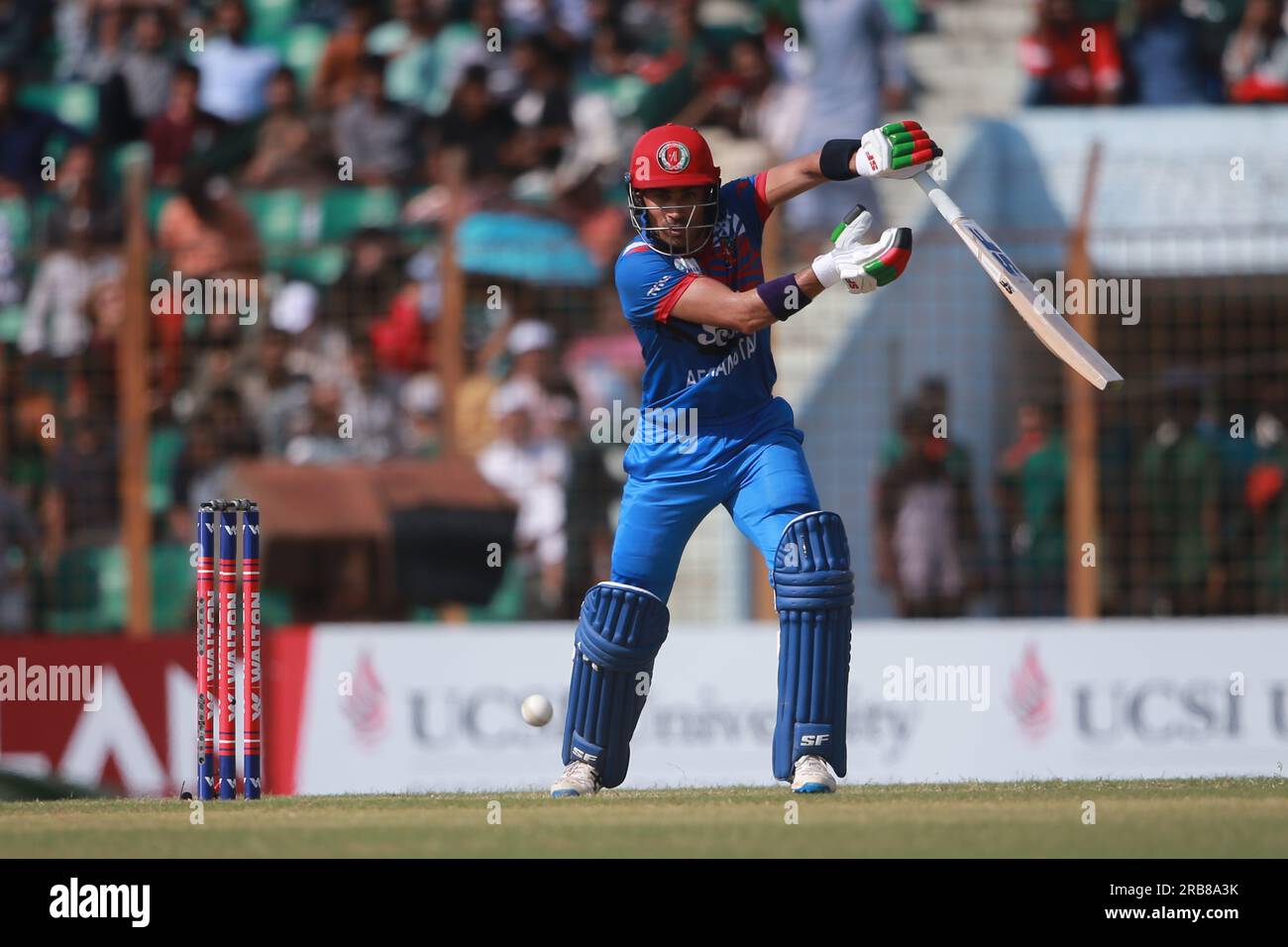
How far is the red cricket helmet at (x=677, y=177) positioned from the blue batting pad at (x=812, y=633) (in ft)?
3.47

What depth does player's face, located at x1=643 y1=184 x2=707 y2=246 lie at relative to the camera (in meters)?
7.21

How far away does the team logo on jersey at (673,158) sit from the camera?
23.5ft

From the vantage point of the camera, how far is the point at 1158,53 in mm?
15391

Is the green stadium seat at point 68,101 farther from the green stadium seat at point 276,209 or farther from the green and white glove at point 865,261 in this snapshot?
the green and white glove at point 865,261

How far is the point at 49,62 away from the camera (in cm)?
1706

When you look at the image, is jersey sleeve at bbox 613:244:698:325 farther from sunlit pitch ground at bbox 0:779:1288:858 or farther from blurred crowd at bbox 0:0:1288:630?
blurred crowd at bbox 0:0:1288:630

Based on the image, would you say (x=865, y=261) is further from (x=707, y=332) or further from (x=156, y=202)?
(x=156, y=202)

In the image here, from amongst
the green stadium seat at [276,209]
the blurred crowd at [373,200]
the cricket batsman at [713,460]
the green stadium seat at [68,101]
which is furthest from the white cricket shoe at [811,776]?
the green stadium seat at [68,101]

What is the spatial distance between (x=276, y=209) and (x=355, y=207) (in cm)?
58

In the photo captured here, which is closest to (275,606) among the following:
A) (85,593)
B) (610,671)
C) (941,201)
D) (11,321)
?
(85,593)
